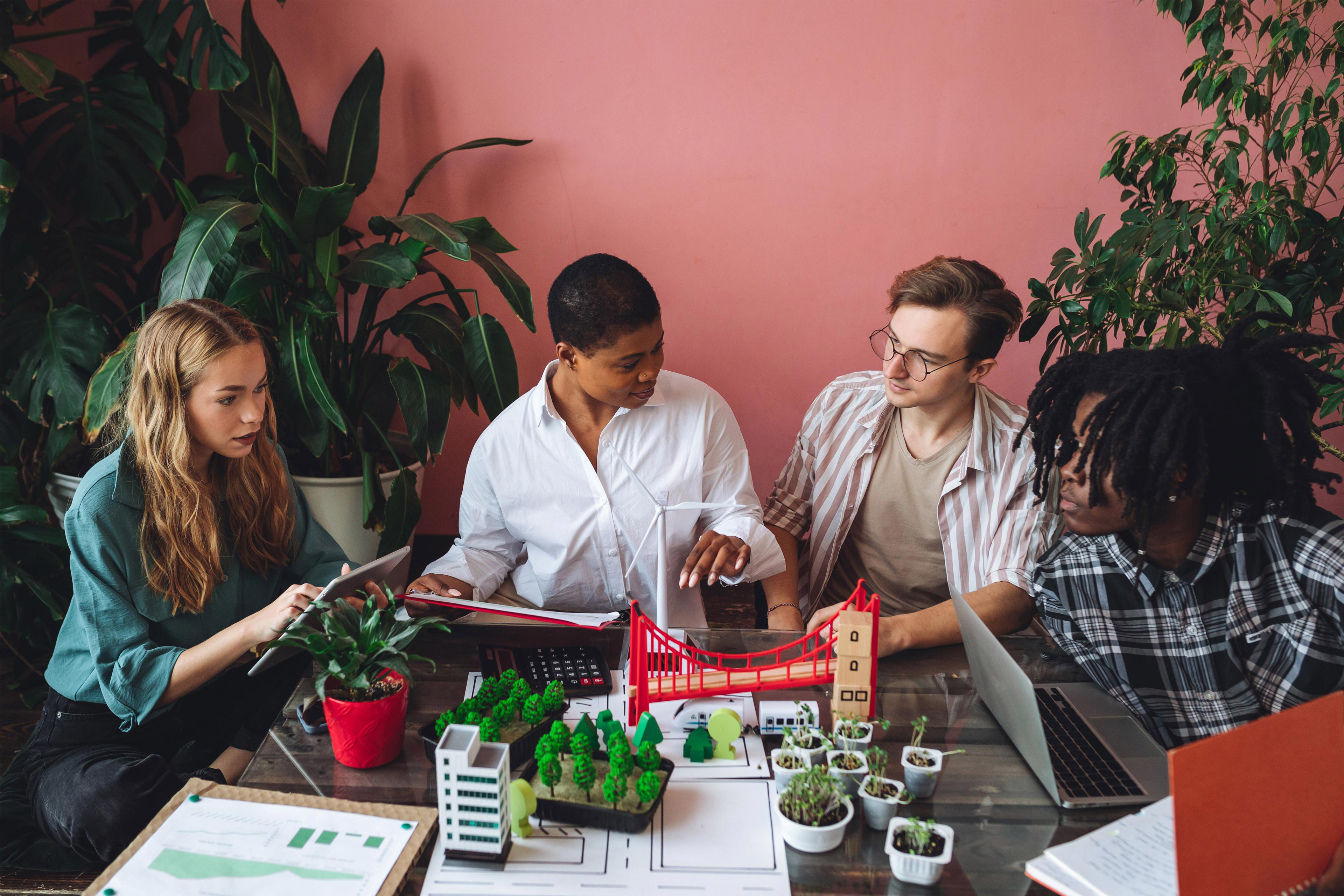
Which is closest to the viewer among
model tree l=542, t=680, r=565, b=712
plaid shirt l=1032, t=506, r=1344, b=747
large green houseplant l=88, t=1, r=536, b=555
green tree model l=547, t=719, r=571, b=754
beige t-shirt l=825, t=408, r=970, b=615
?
green tree model l=547, t=719, r=571, b=754

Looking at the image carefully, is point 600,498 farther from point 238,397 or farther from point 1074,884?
point 1074,884

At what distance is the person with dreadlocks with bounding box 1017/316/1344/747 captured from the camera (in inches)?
49.6

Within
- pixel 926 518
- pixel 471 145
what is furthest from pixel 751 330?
pixel 926 518

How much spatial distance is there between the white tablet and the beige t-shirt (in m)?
1.01

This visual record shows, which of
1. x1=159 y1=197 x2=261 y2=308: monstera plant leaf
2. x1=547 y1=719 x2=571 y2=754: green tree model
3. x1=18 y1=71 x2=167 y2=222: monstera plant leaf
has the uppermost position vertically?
x1=18 y1=71 x2=167 y2=222: monstera plant leaf

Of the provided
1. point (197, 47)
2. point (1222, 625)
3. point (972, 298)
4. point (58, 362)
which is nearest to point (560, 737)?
point (1222, 625)

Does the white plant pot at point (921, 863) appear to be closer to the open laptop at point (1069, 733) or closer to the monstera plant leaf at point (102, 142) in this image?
the open laptop at point (1069, 733)

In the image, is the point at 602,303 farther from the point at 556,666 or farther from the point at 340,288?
the point at 340,288

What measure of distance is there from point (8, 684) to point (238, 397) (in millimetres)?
1662

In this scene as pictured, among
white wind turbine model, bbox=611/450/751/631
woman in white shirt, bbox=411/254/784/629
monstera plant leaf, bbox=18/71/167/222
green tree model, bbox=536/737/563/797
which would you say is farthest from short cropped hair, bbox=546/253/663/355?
monstera plant leaf, bbox=18/71/167/222

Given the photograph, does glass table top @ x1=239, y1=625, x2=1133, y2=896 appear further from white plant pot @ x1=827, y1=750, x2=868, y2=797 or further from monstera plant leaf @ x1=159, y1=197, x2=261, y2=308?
monstera plant leaf @ x1=159, y1=197, x2=261, y2=308

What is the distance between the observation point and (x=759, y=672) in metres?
1.21

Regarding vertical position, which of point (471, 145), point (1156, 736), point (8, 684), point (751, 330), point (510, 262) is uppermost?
point (471, 145)

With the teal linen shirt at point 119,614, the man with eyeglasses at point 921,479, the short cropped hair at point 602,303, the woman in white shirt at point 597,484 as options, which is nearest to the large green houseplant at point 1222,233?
the man with eyeglasses at point 921,479
